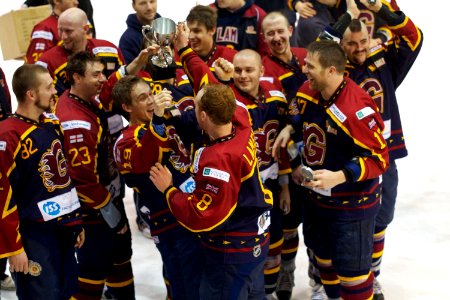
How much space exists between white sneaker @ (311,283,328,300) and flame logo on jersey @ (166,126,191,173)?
147cm

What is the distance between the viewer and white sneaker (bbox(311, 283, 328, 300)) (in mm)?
5016

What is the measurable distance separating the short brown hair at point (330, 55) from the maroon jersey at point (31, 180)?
5.04 feet

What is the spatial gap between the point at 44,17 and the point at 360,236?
3.71 m

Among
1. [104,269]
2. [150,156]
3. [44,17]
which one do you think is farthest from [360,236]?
[44,17]

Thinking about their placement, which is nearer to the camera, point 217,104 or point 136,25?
point 217,104

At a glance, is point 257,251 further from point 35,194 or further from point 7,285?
point 7,285

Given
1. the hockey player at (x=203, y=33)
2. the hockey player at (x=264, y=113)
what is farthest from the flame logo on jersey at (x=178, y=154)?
the hockey player at (x=203, y=33)

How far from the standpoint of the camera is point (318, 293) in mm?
5047

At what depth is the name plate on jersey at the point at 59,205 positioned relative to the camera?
12.7 feet

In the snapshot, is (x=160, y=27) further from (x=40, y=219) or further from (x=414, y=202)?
(x=414, y=202)

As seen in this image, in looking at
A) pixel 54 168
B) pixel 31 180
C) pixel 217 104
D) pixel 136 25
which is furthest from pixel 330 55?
pixel 136 25

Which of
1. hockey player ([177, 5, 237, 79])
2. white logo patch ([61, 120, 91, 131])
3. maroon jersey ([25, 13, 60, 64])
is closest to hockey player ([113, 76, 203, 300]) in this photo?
white logo patch ([61, 120, 91, 131])

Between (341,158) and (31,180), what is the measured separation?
172cm

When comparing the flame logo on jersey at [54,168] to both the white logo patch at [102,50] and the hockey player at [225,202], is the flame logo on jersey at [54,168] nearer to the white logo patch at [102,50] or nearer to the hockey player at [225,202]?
the hockey player at [225,202]
